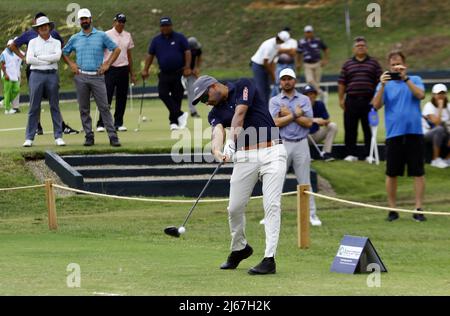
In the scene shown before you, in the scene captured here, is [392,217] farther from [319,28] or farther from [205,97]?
[319,28]

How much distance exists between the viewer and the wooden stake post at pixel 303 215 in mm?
14617

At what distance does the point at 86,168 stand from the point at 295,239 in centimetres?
510

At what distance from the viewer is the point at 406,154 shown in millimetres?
17578

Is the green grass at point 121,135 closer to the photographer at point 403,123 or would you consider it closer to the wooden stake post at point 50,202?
the wooden stake post at point 50,202

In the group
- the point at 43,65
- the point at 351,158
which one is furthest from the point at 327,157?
the point at 43,65

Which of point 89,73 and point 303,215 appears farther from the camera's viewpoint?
point 89,73

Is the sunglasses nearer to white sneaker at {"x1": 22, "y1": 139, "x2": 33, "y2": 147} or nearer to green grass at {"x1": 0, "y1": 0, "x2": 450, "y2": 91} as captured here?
white sneaker at {"x1": 22, "y1": 139, "x2": 33, "y2": 147}

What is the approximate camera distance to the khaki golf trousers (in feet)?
39.6

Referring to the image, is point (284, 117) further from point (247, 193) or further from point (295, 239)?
point (247, 193)

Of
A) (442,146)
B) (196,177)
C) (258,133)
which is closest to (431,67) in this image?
(442,146)

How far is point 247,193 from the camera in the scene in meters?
12.2

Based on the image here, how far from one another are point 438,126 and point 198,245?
307 inches

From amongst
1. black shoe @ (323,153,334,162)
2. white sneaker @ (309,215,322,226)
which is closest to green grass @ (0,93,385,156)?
black shoe @ (323,153,334,162)

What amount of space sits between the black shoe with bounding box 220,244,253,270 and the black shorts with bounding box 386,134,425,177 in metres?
5.40
